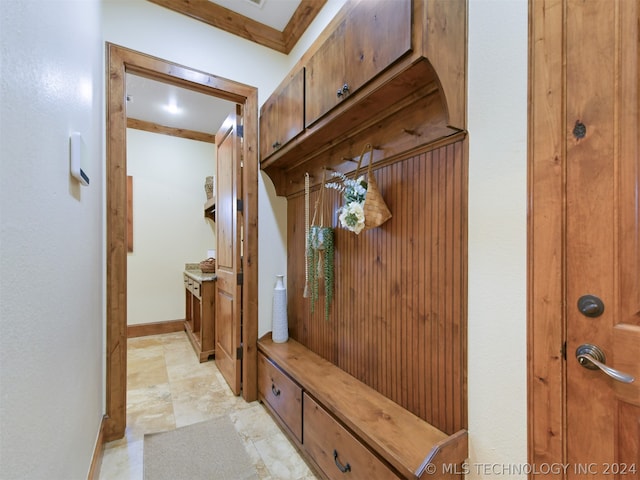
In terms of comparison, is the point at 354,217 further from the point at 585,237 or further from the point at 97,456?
the point at 97,456

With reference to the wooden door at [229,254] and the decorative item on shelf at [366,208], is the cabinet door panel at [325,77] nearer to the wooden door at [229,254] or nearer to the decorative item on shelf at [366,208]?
the decorative item on shelf at [366,208]

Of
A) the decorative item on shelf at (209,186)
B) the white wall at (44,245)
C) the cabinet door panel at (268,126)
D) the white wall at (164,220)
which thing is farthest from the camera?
the decorative item on shelf at (209,186)

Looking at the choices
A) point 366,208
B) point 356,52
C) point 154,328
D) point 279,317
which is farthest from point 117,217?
point 154,328

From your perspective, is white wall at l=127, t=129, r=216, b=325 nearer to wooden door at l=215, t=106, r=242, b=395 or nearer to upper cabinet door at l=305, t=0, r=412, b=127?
wooden door at l=215, t=106, r=242, b=395

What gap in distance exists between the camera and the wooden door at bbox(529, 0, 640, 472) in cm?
75

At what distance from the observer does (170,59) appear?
2.02 m

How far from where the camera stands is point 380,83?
113 centimetres

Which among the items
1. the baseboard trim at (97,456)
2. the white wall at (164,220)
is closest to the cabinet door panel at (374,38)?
the baseboard trim at (97,456)

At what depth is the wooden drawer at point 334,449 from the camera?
44.3 inches

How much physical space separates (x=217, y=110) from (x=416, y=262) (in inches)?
133

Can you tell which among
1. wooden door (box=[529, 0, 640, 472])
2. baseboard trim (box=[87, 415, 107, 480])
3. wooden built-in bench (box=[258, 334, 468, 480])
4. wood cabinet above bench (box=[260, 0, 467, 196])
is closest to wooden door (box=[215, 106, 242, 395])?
wooden built-in bench (box=[258, 334, 468, 480])

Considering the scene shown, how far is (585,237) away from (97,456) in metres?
2.39

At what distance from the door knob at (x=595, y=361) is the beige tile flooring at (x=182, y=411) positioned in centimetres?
137

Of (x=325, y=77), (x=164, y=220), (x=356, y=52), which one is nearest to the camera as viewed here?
(x=356, y=52)
